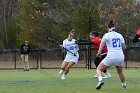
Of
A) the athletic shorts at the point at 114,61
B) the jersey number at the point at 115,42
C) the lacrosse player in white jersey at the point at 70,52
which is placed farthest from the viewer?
the lacrosse player in white jersey at the point at 70,52

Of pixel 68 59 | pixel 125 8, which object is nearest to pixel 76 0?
pixel 125 8

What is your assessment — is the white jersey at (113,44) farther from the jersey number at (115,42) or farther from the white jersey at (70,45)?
the white jersey at (70,45)

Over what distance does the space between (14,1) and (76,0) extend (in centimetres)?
1396

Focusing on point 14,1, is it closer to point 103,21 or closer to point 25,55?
point 103,21

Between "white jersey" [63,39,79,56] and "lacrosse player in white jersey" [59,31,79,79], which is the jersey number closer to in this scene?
"lacrosse player in white jersey" [59,31,79,79]

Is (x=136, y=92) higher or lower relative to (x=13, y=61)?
higher

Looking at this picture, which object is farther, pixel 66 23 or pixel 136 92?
pixel 66 23

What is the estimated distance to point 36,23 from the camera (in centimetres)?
4906

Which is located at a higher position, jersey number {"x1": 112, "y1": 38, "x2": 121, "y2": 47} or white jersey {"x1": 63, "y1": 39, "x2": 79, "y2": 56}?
jersey number {"x1": 112, "y1": 38, "x2": 121, "y2": 47}

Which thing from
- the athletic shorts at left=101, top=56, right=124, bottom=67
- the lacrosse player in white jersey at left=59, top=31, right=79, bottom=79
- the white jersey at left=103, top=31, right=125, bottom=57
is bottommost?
the lacrosse player in white jersey at left=59, top=31, right=79, bottom=79

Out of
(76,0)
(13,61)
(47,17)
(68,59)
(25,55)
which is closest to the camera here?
(68,59)

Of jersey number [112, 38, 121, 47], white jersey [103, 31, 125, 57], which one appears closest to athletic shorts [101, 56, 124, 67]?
white jersey [103, 31, 125, 57]

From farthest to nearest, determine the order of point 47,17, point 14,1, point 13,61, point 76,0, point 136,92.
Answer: point 14,1, point 47,17, point 76,0, point 13,61, point 136,92

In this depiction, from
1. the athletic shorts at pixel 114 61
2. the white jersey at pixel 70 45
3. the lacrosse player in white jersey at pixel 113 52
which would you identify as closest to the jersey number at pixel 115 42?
the lacrosse player in white jersey at pixel 113 52
